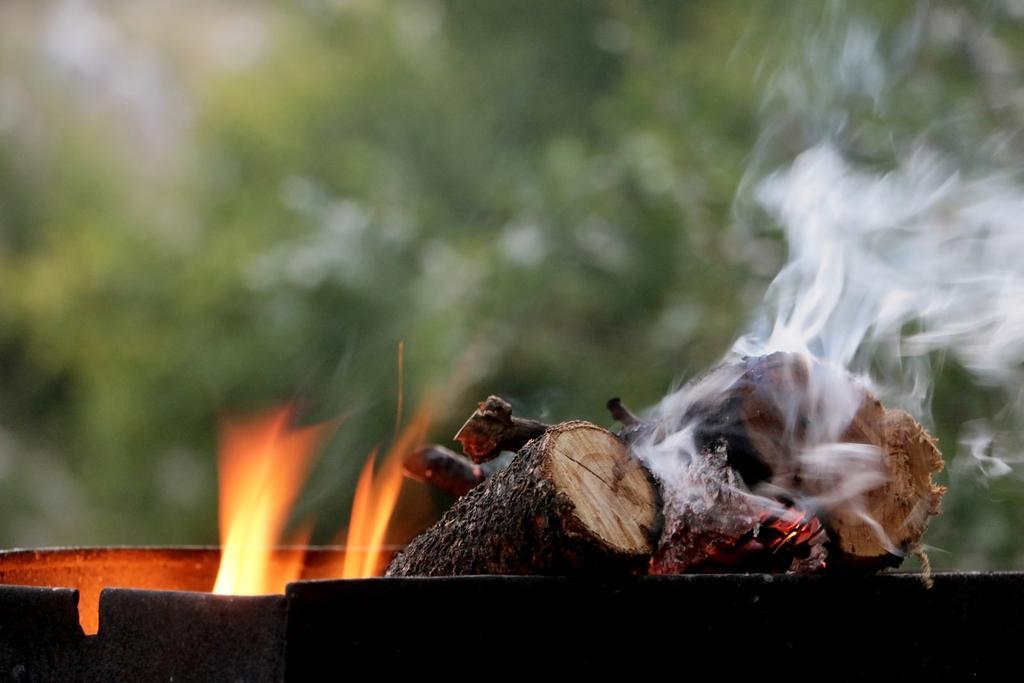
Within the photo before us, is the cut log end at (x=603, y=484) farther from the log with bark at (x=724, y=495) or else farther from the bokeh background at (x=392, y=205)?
the bokeh background at (x=392, y=205)

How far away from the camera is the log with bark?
1.16m

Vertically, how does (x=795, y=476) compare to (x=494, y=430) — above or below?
below

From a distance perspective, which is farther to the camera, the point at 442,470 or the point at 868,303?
the point at 442,470

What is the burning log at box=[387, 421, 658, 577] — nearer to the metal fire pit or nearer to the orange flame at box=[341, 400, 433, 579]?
the metal fire pit

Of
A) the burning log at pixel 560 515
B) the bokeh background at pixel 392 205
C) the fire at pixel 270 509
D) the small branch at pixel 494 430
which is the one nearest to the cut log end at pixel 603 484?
the burning log at pixel 560 515

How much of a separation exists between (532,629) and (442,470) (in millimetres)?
590

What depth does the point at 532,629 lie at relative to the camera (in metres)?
1.08

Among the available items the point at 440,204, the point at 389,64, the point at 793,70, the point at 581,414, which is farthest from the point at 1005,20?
the point at 389,64

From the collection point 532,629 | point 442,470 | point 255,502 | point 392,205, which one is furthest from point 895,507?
point 392,205

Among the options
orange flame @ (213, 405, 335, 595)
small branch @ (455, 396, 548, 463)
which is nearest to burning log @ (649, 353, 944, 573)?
small branch @ (455, 396, 548, 463)

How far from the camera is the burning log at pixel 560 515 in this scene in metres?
1.12

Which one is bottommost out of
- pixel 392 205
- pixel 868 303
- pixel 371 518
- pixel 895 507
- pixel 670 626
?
pixel 670 626

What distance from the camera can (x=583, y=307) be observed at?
11.5ft

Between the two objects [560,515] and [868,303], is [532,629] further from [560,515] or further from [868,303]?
[868,303]
